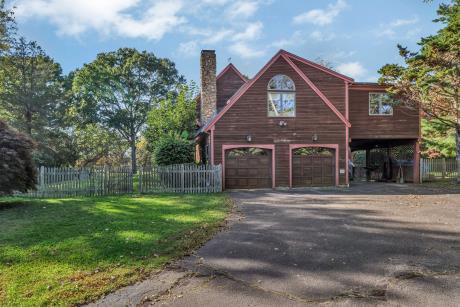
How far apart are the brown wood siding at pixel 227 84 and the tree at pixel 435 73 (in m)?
10.7

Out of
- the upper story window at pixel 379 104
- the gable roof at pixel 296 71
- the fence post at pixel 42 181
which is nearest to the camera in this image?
the fence post at pixel 42 181

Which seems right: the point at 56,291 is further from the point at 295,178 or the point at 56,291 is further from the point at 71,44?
the point at 71,44

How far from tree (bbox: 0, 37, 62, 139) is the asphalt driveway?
3530cm

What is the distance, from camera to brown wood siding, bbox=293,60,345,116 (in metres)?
20.2

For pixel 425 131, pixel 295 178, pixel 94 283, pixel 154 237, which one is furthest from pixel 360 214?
pixel 425 131

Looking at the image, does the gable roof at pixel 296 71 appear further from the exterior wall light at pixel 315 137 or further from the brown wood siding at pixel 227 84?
the brown wood siding at pixel 227 84

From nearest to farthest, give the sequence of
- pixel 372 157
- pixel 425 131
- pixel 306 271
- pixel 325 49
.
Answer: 1. pixel 306 271
2. pixel 372 157
3. pixel 425 131
4. pixel 325 49

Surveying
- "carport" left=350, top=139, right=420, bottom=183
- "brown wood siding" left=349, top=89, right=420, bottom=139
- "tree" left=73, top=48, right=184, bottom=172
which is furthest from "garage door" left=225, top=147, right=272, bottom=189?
"tree" left=73, top=48, right=184, bottom=172

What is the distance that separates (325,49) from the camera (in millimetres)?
47031

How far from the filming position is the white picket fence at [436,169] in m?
23.0

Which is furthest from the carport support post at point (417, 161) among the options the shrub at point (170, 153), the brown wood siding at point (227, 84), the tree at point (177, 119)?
the tree at point (177, 119)

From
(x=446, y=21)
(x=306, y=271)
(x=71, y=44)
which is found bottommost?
(x=306, y=271)

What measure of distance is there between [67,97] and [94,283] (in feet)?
140

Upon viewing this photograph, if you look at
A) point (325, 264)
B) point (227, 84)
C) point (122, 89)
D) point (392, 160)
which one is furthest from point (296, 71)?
point (122, 89)
